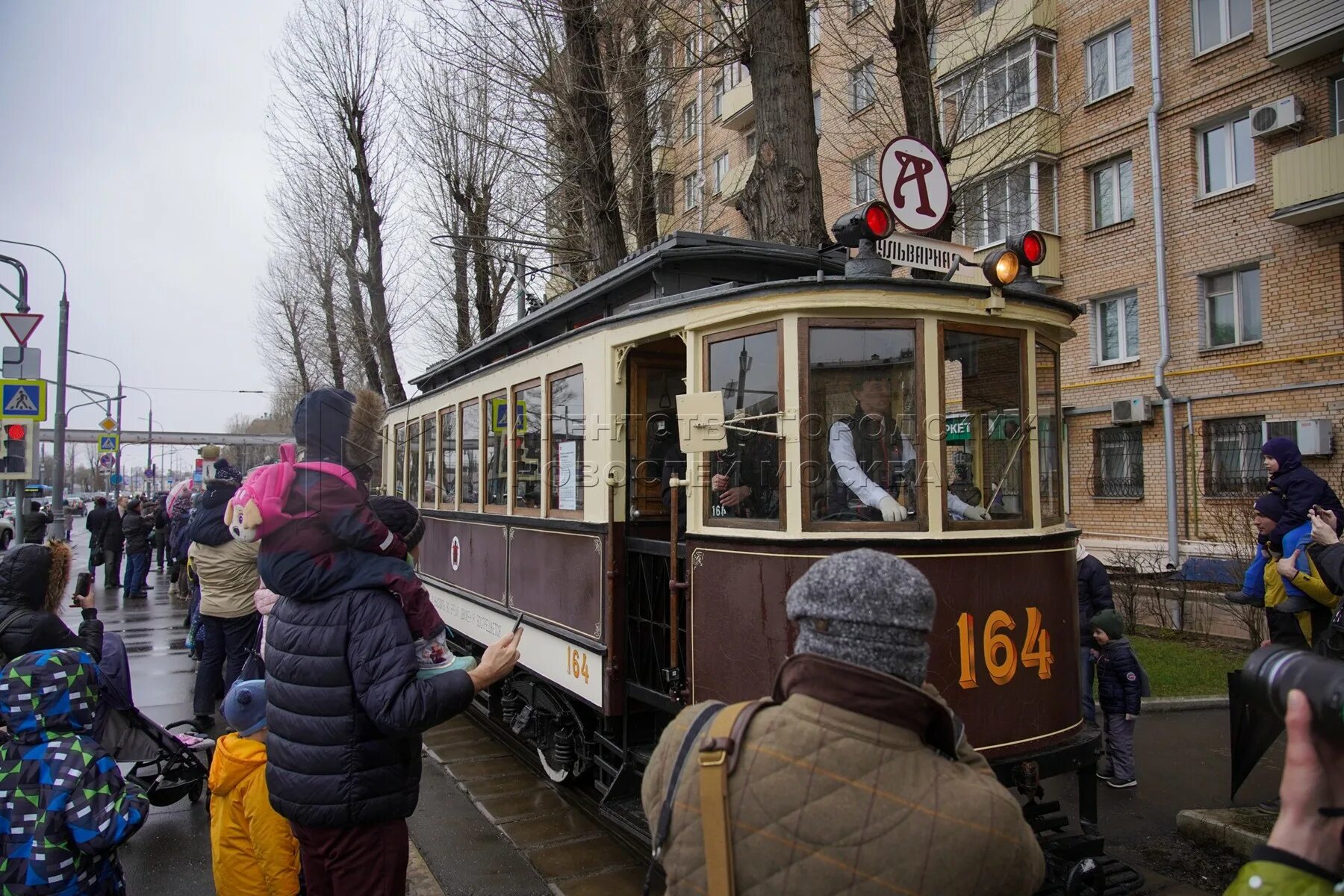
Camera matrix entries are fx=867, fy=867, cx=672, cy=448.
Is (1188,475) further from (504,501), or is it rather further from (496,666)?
(496,666)

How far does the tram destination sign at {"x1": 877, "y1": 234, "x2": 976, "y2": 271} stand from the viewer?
4.02 meters

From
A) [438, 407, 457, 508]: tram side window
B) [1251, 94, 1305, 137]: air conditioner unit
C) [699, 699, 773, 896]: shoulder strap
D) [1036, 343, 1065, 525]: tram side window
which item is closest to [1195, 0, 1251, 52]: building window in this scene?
[1251, 94, 1305, 137]: air conditioner unit

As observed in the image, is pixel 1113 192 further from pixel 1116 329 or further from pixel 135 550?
pixel 135 550

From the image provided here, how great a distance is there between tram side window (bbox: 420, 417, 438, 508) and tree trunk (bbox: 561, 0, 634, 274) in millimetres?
2972

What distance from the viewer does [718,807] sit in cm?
139

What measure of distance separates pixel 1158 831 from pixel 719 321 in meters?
3.86

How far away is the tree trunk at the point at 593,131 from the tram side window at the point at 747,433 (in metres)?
6.04

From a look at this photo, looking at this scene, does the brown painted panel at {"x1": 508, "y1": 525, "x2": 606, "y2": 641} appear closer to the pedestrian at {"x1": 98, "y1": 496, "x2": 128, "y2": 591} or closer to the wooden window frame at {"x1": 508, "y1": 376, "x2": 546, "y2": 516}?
the wooden window frame at {"x1": 508, "y1": 376, "x2": 546, "y2": 516}

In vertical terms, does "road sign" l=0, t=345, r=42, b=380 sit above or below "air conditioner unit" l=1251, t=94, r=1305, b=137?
below

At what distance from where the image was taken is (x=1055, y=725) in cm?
393

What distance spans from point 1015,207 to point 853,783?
1573cm

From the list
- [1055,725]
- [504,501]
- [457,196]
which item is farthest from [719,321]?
[457,196]

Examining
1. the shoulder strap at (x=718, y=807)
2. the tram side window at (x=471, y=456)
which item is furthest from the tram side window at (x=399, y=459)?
the shoulder strap at (x=718, y=807)

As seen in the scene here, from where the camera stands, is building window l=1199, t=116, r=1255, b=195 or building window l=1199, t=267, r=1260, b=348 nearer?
building window l=1199, t=267, r=1260, b=348
